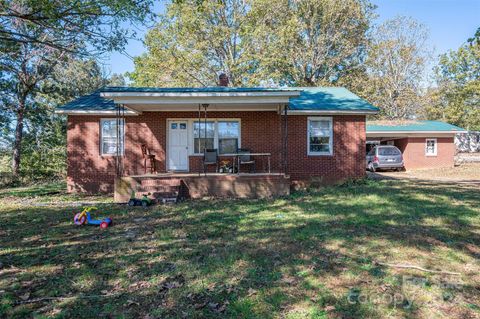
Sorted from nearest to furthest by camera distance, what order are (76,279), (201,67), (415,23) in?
(76,279) → (201,67) → (415,23)

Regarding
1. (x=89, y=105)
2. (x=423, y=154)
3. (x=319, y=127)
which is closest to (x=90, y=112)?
(x=89, y=105)

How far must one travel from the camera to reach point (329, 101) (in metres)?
12.9

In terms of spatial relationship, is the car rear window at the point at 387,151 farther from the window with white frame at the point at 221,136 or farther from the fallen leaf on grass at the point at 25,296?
the fallen leaf on grass at the point at 25,296

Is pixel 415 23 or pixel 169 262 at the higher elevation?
pixel 415 23

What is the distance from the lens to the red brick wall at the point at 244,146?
1199 centimetres

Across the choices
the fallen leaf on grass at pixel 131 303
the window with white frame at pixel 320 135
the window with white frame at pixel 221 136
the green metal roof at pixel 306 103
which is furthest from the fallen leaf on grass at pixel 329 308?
the window with white frame at pixel 320 135

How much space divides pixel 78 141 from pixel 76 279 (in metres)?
9.40

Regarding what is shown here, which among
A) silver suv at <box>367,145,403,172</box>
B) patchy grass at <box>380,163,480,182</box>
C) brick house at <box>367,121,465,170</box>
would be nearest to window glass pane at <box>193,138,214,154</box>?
patchy grass at <box>380,163,480,182</box>

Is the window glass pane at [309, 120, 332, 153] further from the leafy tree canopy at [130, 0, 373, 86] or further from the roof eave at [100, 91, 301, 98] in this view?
the leafy tree canopy at [130, 0, 373, 86]

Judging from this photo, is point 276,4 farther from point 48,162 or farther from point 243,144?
point 48,162

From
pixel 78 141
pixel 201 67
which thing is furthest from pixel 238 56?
pixel 78 141

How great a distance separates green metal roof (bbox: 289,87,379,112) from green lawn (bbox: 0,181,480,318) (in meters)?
5.35

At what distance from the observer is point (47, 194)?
11.6m

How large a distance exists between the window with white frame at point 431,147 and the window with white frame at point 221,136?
1639 cm
